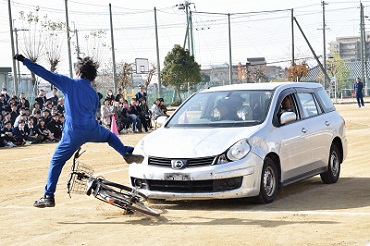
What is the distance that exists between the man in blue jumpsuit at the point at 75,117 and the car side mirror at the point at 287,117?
87.7 inches

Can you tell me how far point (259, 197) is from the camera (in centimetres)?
944

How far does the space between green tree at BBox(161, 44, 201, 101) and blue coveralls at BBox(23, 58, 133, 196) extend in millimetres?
51825

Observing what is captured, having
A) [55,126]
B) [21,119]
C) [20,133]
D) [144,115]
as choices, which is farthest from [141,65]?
[20,133]

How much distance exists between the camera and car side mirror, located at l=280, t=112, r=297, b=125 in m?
10.1

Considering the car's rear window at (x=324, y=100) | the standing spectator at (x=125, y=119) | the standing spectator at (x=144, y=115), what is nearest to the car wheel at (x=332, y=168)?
the car's rear window at (x=324, y=100)

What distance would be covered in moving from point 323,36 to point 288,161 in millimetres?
65183

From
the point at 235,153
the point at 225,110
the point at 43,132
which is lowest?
the point at 43,132

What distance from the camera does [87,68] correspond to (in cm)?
905

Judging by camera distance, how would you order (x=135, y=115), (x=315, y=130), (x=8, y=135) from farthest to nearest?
(x=135, y=115), (x=8, y=135), (x=315, y=130)

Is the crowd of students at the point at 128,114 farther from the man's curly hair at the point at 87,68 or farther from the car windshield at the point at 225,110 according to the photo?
the man's curly hair at the point at 87,68

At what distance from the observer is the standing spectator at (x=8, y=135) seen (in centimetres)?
2486

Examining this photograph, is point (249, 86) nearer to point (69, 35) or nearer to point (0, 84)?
point (69, 35)

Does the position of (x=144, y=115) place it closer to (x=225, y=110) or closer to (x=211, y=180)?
(x=225, y=110)

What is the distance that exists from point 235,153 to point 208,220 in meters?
1.06
